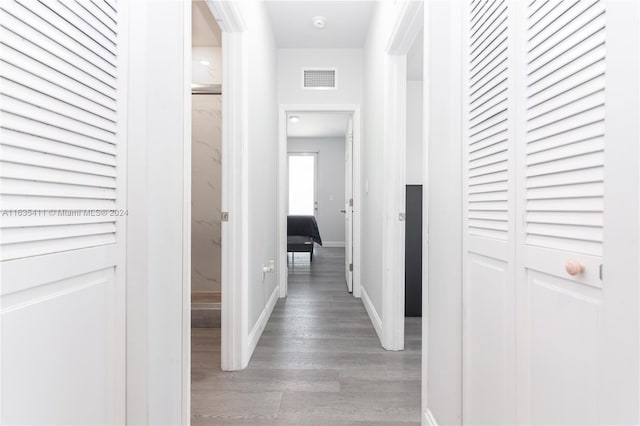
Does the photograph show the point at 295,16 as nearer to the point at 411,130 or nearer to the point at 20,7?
the point at 411,130

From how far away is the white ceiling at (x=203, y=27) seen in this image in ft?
8.50

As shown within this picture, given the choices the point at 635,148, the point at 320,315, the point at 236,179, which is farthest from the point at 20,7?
the point at 320,315

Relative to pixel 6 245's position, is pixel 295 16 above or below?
above

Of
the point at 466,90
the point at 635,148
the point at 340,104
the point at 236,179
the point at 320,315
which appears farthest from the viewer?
the point at 340,104

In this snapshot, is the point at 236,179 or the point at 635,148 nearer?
the point at 635,148

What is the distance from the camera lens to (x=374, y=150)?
2854mm

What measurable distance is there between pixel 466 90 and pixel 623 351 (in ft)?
2.95

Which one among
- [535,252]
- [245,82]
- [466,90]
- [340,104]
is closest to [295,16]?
[340,104]

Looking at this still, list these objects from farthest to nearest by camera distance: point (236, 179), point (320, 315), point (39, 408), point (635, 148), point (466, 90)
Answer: point (320, 315), point (236, 179), point (466, 90), point (39, 408), point (635, 148)

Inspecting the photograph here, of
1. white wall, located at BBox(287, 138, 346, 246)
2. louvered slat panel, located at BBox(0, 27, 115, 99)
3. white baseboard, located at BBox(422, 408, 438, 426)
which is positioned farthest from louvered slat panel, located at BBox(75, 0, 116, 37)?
white wall, located at BBox(287, 138, 346, 246)

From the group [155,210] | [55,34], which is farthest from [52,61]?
[155,210]

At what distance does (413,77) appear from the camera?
4.09 meters

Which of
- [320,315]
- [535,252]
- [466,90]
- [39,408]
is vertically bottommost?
[320,315]

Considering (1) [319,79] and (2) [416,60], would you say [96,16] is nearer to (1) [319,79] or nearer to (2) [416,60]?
(1) [319,79]
